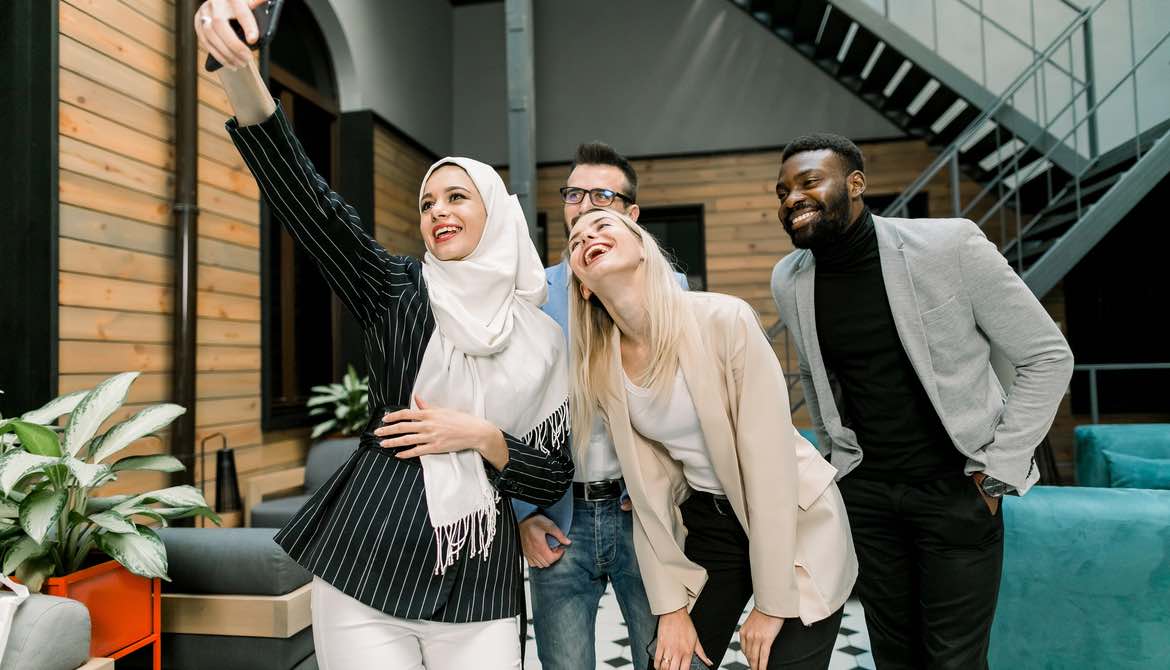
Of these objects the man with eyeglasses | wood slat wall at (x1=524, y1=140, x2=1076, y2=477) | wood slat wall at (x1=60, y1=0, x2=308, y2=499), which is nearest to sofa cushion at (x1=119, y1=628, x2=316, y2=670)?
the man with eyeglasses

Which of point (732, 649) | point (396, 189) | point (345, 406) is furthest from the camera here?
point (396, 189)

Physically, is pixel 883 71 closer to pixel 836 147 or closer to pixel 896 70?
pixel 896 70

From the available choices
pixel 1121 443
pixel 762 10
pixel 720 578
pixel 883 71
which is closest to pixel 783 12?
pixel 762 10

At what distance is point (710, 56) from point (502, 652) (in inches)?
257

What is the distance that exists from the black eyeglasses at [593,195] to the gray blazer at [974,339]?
2.15ft

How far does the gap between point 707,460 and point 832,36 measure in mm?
5011

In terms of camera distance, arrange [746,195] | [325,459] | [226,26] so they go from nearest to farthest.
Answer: [226,26] < [325,459] < [746,195]

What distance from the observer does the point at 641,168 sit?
6820 mm

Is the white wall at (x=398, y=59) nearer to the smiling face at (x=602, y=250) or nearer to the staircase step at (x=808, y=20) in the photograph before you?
the staircase step at (x=808, y=20)

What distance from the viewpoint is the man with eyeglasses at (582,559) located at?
142 cm

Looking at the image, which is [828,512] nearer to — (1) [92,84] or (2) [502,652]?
(2) [502,652]

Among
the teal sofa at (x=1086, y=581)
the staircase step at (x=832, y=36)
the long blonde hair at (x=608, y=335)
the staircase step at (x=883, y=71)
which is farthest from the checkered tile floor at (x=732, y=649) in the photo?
the staircase step at (x=832, y=36)

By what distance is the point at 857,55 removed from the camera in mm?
5430

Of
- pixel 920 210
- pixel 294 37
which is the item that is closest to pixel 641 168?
pixel 920 210
